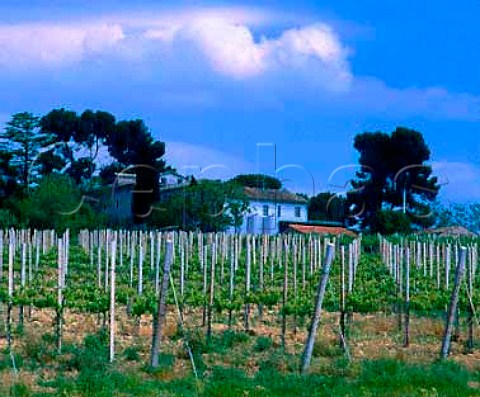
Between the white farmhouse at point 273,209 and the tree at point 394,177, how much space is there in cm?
489

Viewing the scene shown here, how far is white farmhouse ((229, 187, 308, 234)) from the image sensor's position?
5782 centimetres

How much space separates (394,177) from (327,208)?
6.60 metres

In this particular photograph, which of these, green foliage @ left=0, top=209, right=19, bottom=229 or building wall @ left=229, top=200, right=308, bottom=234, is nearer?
green foliage @ left=0, top=209, right=19, bottom=229

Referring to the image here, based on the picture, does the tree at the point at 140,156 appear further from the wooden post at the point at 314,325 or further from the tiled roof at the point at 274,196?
the wooden post at the point at 314,325

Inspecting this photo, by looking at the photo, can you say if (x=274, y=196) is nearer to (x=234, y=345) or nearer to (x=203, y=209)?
(x=203, y=209)

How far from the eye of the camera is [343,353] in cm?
1319

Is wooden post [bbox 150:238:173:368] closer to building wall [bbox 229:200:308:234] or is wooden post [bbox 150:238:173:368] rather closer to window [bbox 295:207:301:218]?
building wall [bbox 229:200:308:234]

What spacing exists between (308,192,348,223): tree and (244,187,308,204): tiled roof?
54.0 inches

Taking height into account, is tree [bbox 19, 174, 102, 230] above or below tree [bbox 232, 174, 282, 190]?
below

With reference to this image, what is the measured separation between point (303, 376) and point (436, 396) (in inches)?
63.9

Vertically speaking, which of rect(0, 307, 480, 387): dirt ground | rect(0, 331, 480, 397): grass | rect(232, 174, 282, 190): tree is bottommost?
rect(0, 331, 480, 397): grass

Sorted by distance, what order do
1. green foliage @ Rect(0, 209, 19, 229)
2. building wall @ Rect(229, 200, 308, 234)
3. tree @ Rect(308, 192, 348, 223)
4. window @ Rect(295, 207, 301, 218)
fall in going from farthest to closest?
window @ Rect(295, 207, 301, 218), tree @ Rect(308, 192, 348, 223), building wall @ Rect(229, 200, 308, 234), green foliage @ Rect(0, 209, 19, 229)

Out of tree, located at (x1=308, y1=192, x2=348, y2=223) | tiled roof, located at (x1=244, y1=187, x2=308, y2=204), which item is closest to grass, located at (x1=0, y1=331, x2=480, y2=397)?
tree, located at (x1=308, y1=192, x2=348, y2=223)

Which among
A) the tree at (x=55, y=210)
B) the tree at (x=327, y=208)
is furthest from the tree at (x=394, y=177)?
the tree at (x=55, y=210)
